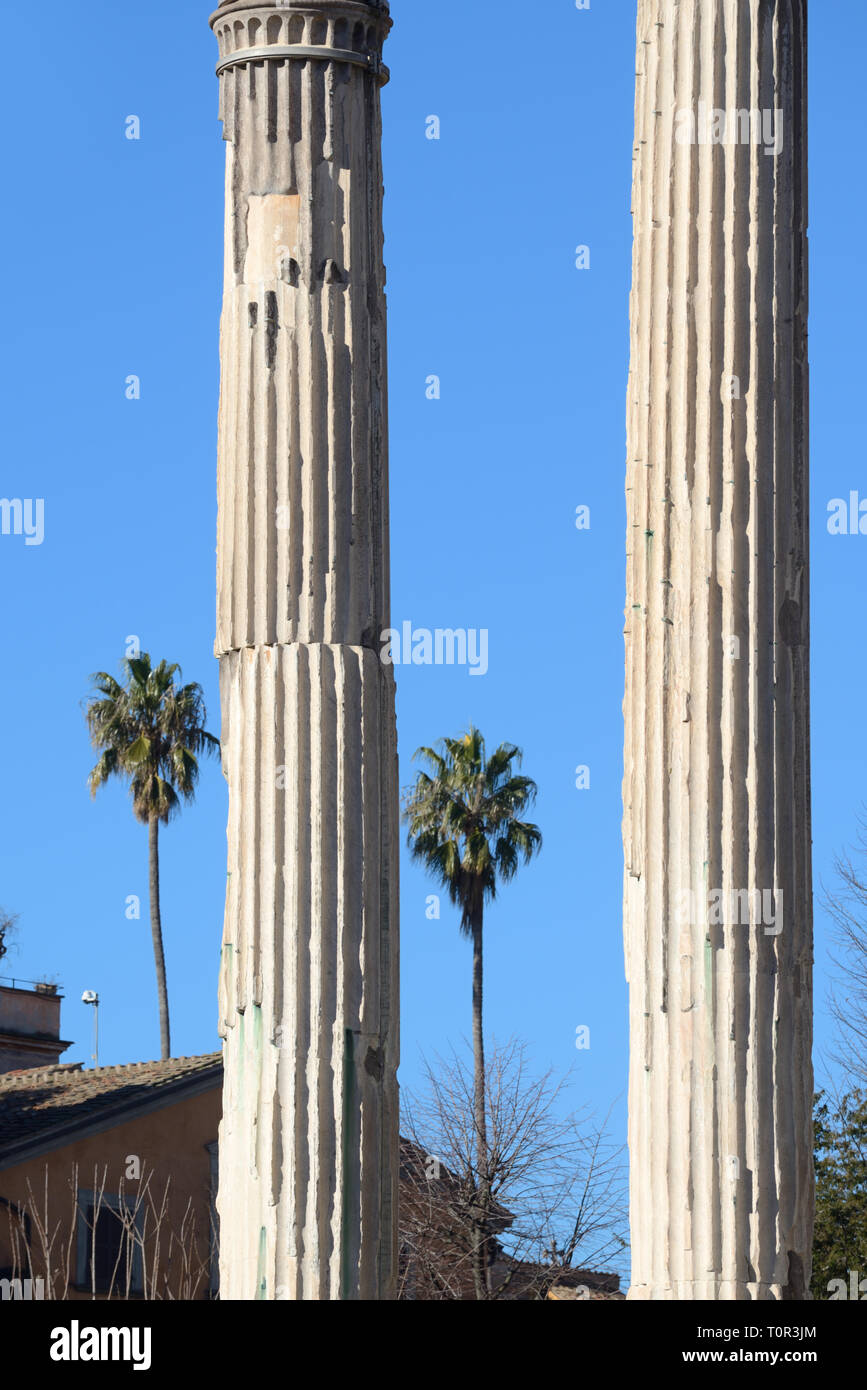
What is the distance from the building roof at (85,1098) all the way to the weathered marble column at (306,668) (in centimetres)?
2391

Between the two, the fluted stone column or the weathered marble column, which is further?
the weathered marble column

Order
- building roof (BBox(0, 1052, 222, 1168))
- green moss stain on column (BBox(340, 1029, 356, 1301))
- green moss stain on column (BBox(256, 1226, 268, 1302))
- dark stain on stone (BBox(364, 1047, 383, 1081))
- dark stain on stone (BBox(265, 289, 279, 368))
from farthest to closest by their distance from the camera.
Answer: building roof (BBox(0, 1052, 222, 1168)) → dark stain on stone (BBox(265, 289, 279, 368)) → dark stain on stone (BBox(364, 1047, 383, 1081)) → green moss stain on column (BBox(340, 1029, 356, 1301)) → green moss stain on column (BBox(256, 1226, 268, 1302))

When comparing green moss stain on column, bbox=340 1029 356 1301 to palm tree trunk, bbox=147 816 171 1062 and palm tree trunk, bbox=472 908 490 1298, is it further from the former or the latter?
palm tree trunk, bbox=147 816 171 1062

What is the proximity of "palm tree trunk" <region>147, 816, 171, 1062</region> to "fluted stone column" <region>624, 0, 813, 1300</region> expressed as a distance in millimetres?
41837

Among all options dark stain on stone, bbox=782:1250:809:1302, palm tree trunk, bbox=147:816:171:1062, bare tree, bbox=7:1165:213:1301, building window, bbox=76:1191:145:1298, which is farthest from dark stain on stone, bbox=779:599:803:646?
palm tree trunk, bbox=147:816:171:1062

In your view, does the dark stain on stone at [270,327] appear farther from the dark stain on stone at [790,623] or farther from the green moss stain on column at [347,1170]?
the green moss stain on column at [347,1170]

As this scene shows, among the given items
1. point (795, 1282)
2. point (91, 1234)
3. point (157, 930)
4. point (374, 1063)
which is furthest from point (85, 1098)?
point (795, 1282)

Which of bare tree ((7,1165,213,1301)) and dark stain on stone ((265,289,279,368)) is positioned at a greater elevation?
dark stain on stone ((265,289,279,368))

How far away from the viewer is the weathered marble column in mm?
10773

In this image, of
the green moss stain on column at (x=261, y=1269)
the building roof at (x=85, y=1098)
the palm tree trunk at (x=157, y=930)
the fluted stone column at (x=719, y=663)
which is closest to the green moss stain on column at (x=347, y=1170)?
the green moss stain on column at (x=261, y=1269)

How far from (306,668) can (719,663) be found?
229cm

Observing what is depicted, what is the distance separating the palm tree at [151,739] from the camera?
52.0m

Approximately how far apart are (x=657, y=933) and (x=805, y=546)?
1.75m
